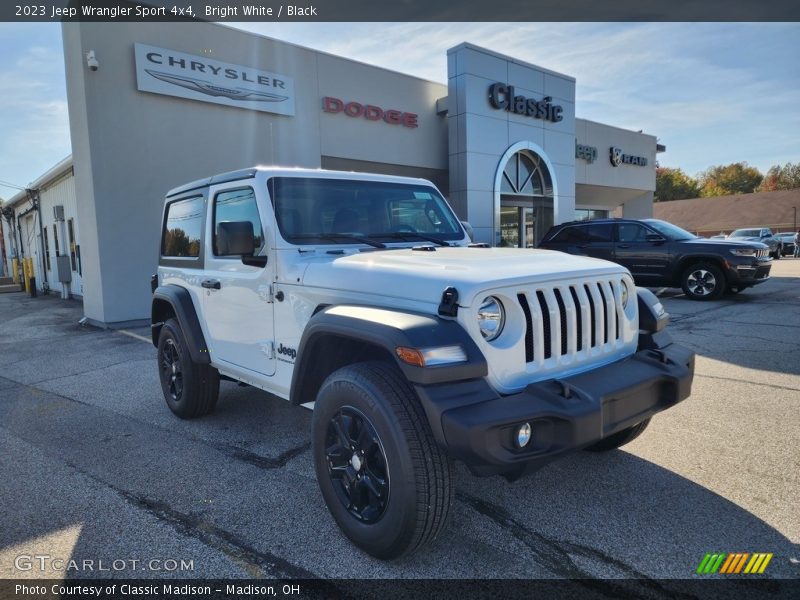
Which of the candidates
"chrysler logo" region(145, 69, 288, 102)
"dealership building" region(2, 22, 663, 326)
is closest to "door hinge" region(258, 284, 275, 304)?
"dealership building" region(2, 22, 663, 326)

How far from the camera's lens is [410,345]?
7.34 feet

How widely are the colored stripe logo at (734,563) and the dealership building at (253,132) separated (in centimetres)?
1009

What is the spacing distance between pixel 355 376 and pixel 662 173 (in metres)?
86.4

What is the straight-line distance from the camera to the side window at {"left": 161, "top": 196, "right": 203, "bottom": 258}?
4449mm

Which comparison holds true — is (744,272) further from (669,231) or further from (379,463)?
(379,463)

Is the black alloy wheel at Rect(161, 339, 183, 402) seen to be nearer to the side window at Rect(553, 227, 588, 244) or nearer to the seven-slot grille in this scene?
the seven-slot grille

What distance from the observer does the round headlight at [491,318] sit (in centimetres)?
244

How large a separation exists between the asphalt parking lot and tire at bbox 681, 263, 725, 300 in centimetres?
567

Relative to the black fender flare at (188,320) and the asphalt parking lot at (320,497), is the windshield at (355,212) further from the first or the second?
the asphalt parking lot at (320,497)

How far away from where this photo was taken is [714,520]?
2.81m

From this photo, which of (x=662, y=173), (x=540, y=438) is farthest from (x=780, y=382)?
(x=662, y=173)

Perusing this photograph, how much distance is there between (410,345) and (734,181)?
310ft

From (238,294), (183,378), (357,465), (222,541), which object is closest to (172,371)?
(183,378)

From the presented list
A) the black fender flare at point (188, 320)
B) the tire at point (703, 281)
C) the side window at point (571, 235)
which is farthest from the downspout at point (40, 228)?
the tire at point (703, 281)
